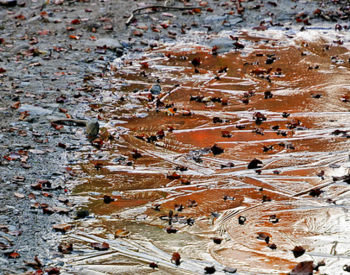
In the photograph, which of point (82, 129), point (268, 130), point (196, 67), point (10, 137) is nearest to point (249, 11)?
point (196, 67)

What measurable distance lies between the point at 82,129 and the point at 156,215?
1.70 m

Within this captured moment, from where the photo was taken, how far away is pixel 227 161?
13.9ft

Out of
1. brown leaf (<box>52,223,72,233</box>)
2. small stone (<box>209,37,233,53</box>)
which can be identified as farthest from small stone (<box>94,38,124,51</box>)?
brown leaf (<box>52,223,72,233</box>)

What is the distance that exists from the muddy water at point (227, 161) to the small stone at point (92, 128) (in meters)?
0.18

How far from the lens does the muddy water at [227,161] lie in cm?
315

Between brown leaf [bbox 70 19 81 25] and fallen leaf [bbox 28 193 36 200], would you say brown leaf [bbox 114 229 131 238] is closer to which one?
fallen leaf [bbox 28 193 36 200]

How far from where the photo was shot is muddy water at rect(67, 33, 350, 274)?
3152mm

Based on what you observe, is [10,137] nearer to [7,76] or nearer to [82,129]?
[82,129]

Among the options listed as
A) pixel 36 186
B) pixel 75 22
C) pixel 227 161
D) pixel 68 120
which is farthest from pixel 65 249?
pixel 75 22

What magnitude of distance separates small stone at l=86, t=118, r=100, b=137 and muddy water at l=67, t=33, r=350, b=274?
7.1 inches

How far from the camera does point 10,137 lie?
4.45 m

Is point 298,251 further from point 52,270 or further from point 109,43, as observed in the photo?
point 109,43

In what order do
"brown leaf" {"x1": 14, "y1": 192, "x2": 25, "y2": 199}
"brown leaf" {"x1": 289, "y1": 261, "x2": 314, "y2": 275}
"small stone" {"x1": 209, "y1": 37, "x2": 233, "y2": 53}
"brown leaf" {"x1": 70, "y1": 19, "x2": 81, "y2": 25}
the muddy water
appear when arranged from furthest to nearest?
"brown leaf" {"x1": 70, "y1": 19, "x2": 81, "y2": 25}
"small stone" {"x1": 209, "y1": 37, "x2": 233, "y2": 53}
"brown leaf" {"x1": 14, "y1": 192, "x2": 25, "y2": 199}
the muddy water
"brown leaf" {"x1": 289, "y1": 261, "x2": 314, "y2": 275}

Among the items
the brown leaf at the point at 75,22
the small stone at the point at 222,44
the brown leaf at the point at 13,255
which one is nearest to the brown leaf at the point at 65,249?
the brown leaf at the point at 13,255
